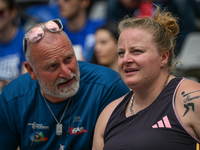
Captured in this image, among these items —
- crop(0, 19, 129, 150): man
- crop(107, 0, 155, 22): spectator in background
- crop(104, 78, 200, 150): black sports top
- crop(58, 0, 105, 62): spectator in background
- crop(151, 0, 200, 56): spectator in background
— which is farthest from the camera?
crop(58, 0, 105, 62): spectator in background

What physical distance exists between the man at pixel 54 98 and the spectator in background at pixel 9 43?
68.0 inches

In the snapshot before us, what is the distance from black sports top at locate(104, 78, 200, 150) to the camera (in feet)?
5.58

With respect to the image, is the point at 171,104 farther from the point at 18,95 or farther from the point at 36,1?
the point at 36,1

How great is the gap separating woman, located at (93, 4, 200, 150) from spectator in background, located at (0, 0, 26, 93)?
2493mm

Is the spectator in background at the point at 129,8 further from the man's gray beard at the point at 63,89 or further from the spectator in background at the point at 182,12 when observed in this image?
the man's gray beard at the point at 63,89

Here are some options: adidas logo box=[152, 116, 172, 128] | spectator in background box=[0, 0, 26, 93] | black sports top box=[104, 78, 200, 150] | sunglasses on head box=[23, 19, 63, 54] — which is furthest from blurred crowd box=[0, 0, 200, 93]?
adidas logo box=[152, 116, 172, 128]

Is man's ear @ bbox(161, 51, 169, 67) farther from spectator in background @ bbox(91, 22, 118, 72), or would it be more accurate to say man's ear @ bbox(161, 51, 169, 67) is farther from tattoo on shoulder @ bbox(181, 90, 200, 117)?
spectator in background @ bbox(91, 22, 118, 72)

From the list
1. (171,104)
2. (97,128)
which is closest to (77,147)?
(97,128)

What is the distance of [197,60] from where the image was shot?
14.0 ft

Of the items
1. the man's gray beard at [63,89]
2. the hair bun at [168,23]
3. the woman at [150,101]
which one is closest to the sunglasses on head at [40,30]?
the man's gray beard at [63,89]

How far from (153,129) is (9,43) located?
334 cm

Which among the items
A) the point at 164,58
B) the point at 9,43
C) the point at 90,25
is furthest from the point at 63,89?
the point at 9,43

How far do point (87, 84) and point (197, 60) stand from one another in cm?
234

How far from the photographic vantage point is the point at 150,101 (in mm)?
1965
